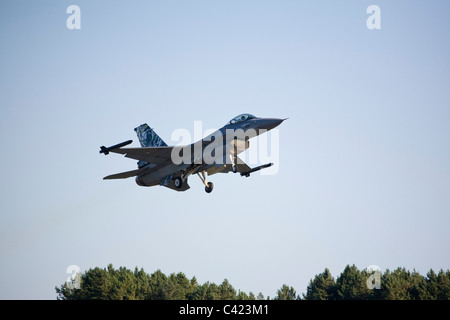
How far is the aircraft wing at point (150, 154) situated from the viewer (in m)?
49.4

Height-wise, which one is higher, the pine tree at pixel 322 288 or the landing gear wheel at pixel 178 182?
the landing gear wheel at pixel 178 182

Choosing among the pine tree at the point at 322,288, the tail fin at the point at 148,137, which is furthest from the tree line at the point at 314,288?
the tail fin at the point at 148,137

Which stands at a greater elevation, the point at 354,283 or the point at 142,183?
the point at 142,183

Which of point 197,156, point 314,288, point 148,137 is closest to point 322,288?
point 314,288

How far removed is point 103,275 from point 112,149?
47.3 m

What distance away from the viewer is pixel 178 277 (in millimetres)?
103688

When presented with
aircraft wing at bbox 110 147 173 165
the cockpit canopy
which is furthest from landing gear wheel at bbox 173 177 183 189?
the cockpit canopy

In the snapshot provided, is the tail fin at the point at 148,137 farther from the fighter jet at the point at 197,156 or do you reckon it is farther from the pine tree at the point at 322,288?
the pine tree at the point at 322,288

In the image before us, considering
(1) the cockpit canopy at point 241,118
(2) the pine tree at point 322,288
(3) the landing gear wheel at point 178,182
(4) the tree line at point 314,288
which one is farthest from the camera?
(2) the pine tree at point 322,288

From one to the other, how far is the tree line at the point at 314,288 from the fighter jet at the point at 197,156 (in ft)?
128

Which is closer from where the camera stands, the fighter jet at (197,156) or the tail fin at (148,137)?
the fighter jet at (197,156)
